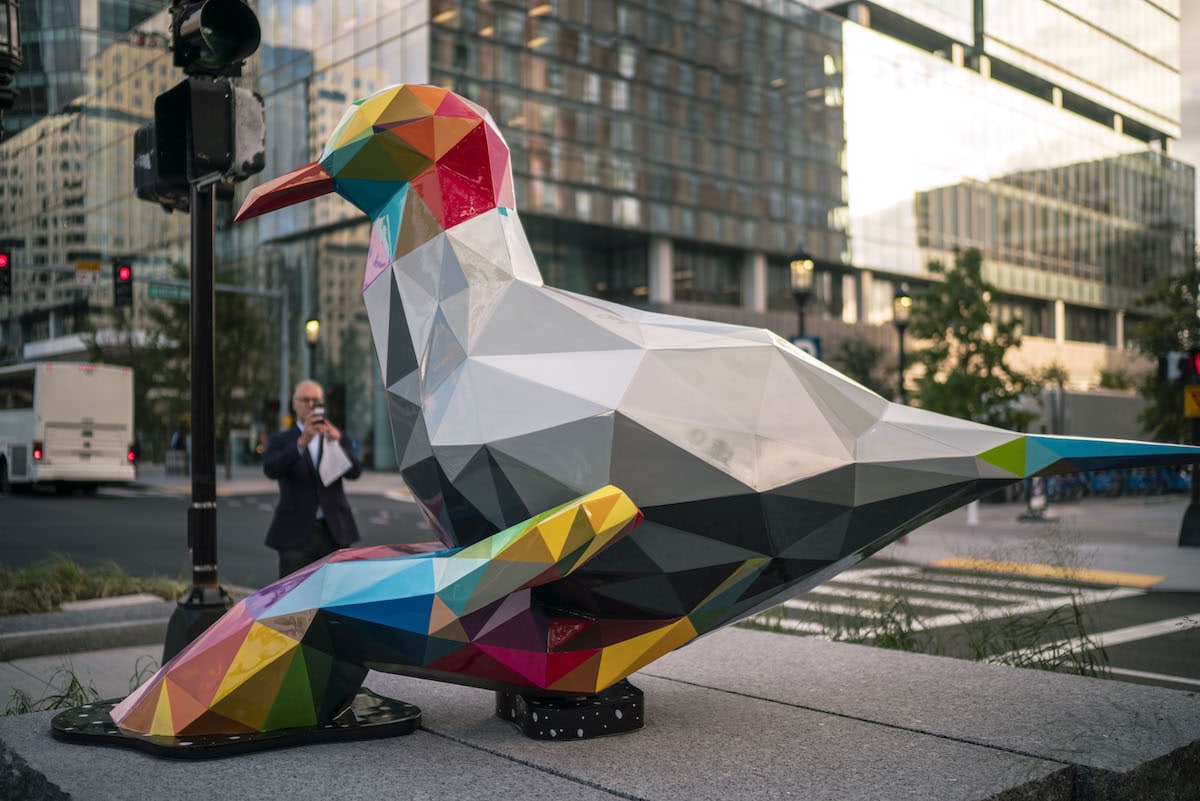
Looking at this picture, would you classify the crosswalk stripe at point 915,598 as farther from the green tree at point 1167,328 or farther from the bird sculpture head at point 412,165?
the green tree at point 1167,328

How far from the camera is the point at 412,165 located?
443 centimetres

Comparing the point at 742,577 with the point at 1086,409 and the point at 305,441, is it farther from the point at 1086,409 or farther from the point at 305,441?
the point at 1086,409

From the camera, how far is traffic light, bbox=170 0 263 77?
5.94 m

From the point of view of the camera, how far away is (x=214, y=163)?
6082 millimetres

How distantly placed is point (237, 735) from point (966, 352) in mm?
22975

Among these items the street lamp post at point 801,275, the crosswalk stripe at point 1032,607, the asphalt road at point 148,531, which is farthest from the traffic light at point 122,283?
the crosswalk stripe at point 1032,607

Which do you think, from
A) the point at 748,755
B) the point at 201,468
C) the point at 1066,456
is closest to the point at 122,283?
the point at 201,468

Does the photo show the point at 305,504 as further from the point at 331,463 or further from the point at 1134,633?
the point at 1134,633

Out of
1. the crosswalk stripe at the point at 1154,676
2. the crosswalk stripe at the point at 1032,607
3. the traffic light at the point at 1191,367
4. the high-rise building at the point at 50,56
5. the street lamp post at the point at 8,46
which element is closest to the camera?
the street lamp post at the point at 8,46

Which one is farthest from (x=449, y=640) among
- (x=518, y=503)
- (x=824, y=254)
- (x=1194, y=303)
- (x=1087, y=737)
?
(x=824, y=254)

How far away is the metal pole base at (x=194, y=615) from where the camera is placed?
595 cm

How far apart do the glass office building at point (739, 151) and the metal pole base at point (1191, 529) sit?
81.1 feet

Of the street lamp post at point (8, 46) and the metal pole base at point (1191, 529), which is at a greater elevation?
the street lamp post at point (8, 46)

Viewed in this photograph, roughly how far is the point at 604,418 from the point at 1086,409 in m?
32.9
